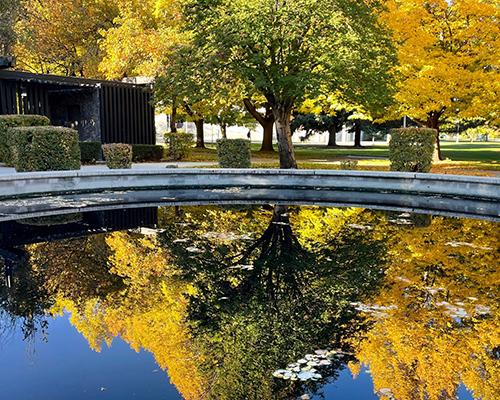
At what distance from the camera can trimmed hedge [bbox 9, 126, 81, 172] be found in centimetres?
1514

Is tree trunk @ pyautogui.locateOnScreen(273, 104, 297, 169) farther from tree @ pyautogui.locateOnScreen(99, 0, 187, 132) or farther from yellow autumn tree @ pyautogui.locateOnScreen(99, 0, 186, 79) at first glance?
yellow autumn tree @ pyautogui.locateOnScreen(99, 0, 186, 79)

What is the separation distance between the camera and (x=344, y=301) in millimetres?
Answer: 5949

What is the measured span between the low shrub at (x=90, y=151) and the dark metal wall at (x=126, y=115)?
132 centimetres

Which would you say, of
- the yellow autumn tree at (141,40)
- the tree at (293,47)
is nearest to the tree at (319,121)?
the yellow autumn tree at (141,40)

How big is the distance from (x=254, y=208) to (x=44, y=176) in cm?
575

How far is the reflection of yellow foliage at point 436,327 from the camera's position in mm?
4180

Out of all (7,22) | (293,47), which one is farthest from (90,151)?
(7,22)

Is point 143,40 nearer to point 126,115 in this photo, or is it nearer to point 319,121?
point 126,115

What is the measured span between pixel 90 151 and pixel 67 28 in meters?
13.2

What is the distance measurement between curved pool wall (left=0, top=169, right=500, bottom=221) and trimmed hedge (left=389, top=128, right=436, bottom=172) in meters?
2.10

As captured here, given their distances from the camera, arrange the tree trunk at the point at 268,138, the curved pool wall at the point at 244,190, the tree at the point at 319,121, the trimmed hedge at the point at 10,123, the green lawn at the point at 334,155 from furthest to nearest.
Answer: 1. the tree at the point at 319,121
2. the tree trunk at the point at 268,138
3. the green lawn at the point at 334,155
4. the trimmed hedge at the point at 10,123
5. the curved pool wall at the point at 244,190

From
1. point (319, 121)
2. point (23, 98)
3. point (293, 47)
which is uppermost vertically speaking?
point (293, 47)

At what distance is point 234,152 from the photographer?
18.2 m

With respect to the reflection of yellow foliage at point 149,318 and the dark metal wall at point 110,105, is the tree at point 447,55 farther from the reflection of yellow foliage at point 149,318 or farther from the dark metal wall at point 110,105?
the reflection of yellow foliage at point 149,318
